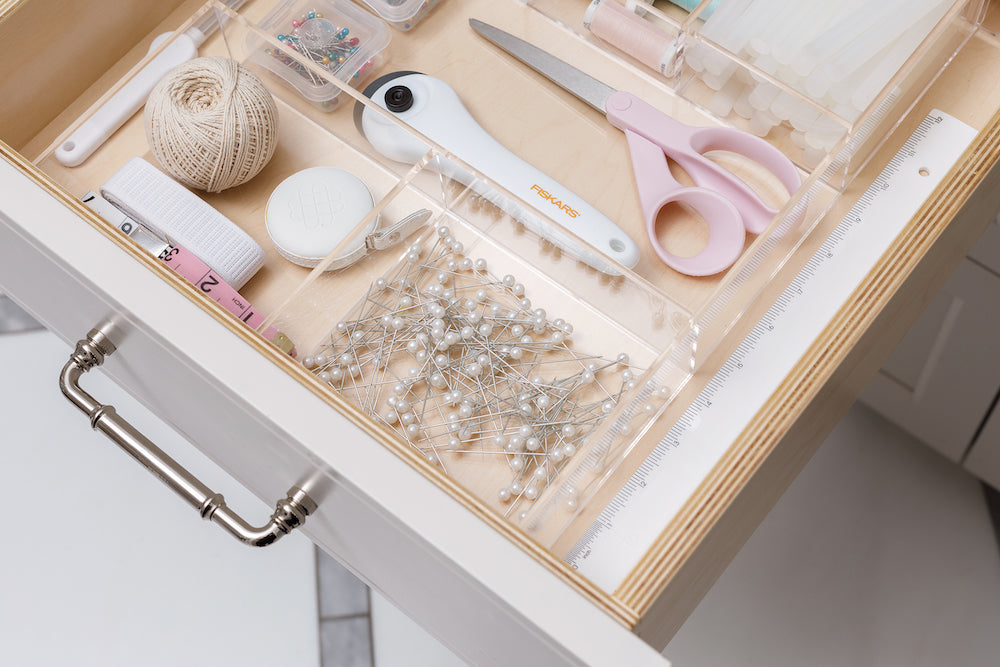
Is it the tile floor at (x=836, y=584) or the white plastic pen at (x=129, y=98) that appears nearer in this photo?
the white plastic pen at (x=129, y=98)

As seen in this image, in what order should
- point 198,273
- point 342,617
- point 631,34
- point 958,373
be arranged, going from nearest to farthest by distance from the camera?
1. point 198,273
2. point 631,34
3. point 958,373
4. point 342,617

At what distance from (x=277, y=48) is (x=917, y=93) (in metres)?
0.49

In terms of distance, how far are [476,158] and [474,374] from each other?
168 mm

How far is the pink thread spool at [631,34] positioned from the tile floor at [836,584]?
2.60ft

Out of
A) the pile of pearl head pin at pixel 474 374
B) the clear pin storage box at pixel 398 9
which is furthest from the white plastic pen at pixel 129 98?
the pile of pearl head pin at pixel 474 374

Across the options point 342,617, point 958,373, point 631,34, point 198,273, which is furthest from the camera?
point 342,617

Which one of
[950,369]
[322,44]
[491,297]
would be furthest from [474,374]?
[950,369]

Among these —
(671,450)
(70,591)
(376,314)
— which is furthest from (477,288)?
(70,591)

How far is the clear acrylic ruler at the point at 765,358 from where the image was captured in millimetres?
624

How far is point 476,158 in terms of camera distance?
75 cm

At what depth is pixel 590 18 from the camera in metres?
0.81

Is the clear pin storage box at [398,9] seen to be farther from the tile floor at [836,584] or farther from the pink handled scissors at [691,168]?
the tile floor at [836,584]

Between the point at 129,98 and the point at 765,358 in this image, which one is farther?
the point at 129,98

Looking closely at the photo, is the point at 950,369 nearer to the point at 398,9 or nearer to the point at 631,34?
the point at 631,34
